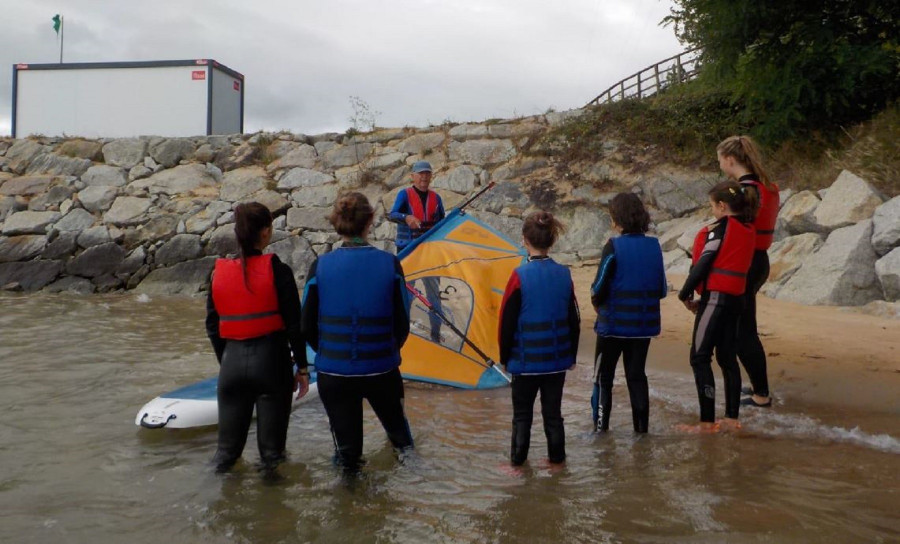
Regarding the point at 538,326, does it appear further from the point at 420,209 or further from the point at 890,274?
the point at 890,274

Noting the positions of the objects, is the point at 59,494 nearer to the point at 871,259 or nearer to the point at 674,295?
the point at 674,295

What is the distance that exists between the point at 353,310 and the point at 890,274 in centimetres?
621

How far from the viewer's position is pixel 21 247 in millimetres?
14562

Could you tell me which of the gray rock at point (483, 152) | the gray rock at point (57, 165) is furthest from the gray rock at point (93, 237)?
the gray rock at point (483, 152)

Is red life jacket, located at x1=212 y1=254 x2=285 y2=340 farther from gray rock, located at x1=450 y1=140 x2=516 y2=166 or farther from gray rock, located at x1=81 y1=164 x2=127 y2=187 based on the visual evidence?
gray rock, located at x1=81 y1=164 x2=127 y2=187

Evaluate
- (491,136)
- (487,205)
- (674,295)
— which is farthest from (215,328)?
(491,136)

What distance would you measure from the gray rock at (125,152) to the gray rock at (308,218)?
478 centimetres

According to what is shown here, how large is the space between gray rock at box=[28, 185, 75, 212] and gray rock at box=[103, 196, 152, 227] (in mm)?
1324

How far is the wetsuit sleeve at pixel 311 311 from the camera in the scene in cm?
356

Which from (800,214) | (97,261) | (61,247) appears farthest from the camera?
(61,247)

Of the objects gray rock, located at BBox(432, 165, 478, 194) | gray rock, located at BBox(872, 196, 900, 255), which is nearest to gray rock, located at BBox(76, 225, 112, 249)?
gray rock, located at BBox(432, 165, 478, 194)

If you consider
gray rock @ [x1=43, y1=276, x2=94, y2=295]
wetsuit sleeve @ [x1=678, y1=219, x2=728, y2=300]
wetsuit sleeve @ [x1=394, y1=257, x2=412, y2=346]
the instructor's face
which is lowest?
gray rock @ [x1=43, y1=276, x2=94, y2=295]

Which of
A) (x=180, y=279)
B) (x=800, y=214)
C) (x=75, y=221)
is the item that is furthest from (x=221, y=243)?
(x=800, y=214)

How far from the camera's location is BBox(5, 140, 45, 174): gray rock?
17.0 meters
